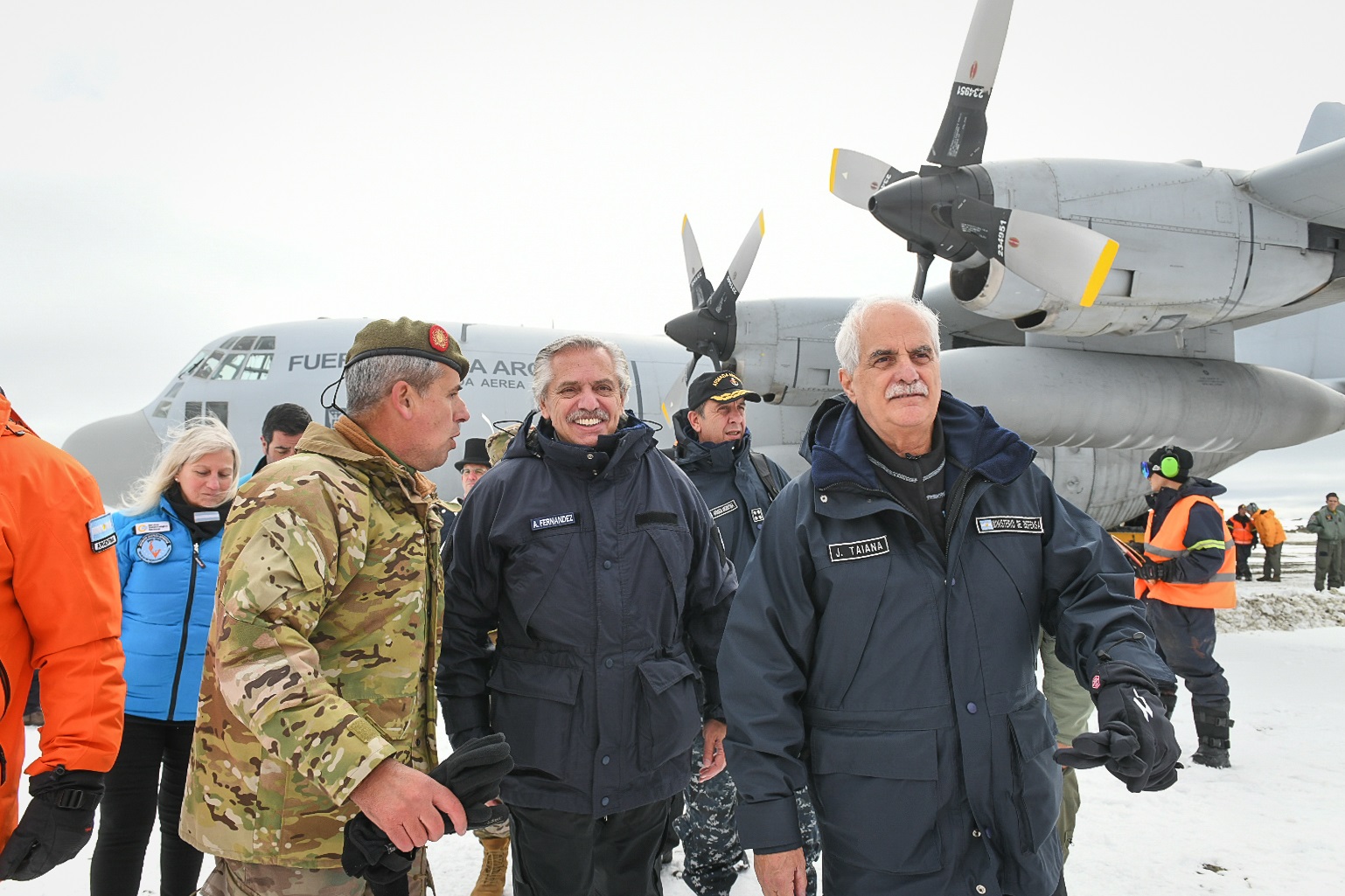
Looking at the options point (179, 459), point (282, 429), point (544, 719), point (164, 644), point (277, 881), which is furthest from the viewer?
point (282, 429)

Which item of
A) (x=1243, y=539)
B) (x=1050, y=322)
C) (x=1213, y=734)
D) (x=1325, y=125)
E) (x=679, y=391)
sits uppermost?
(x=1325, y=125)

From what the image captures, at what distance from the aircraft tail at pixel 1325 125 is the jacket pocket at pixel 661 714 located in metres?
10.3

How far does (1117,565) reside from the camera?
1.92 meters

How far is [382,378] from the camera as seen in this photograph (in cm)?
194

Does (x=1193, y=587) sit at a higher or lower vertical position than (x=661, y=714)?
lower

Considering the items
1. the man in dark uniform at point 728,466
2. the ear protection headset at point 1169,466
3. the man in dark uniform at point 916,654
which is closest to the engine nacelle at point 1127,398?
the ear protection headset at point 1169,466

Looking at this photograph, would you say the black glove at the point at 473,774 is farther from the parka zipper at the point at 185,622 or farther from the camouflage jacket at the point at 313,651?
the parka zipper at the point at 185,622

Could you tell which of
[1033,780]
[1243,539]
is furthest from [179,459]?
[1243,539]

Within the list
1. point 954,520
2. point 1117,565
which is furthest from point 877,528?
point 1117,565

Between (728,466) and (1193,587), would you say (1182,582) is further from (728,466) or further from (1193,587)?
(728,466)

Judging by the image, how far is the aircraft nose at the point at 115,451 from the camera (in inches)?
372

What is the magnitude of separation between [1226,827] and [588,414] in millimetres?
3967

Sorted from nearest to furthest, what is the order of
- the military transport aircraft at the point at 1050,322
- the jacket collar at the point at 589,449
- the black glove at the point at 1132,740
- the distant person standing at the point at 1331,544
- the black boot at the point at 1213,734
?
1. the black glove at the point at 1132,740
2. the jacket collar at the point at 589,449
3. the black boot at the point at 1213,734
4. the military transport aircraft at the point at 1050,322
5. the distant person standing at the point at 1331,544

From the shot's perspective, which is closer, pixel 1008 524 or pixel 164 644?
pixel 1008 524
